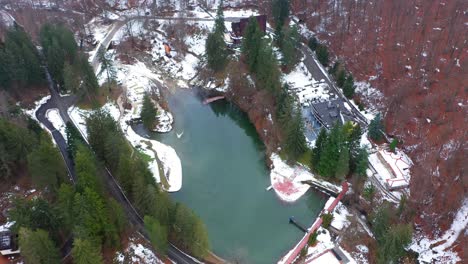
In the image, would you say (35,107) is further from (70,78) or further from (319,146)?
(319,146)

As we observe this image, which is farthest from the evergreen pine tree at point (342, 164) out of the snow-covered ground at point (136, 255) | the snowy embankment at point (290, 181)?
Answer: the snow-covered ground at point (136, 255)

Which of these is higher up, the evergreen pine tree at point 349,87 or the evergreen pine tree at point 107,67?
the evergreen pine tree at point 107,67

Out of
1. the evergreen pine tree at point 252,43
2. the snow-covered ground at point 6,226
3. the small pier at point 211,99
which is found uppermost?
the evergreen pine tree at point 252,43

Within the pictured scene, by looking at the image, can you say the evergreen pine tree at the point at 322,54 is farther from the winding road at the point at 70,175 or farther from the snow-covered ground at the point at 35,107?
the snow-covered ground at the point at 35,107

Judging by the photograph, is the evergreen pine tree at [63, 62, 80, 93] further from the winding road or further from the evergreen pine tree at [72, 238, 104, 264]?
the evergreen pine tree at [72, 238, 104, 264]

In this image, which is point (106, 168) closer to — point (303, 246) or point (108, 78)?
point (108, 78)

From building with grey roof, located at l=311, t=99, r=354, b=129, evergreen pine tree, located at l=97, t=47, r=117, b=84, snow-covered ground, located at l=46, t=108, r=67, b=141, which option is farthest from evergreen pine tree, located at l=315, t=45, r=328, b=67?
snow-covered ground, located at l=46, t=108, r=67, b=141

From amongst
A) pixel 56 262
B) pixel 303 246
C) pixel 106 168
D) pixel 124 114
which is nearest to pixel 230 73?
pixel 124 114
